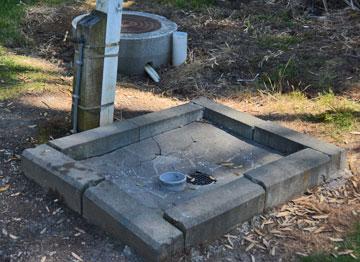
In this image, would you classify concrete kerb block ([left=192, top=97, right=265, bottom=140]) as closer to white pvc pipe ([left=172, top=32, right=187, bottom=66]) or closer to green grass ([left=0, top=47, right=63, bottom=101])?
green grass ([left=0, top=47, right=63, bottom=101])

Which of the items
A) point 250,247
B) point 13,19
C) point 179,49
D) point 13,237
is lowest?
point 13,237

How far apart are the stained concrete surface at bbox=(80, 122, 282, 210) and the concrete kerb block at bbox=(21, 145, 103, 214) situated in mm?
240

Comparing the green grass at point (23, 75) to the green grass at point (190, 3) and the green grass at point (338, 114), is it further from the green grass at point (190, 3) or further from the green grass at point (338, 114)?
the green grass at point (190, 3)

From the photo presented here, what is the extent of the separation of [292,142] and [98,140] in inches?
59.6

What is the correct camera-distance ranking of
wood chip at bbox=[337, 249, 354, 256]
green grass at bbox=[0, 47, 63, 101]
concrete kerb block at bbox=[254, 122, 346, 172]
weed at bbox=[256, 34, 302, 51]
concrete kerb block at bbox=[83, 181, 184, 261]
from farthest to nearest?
1. weed at bbox=[256, 34, 302, 51]
2. green grass at bbox=[0, 47, 63, 101]
3. concrete kerb block at bbox=[254, 122, 346, 172]
4. wood chip at bbox=[337, 249, 354, 256]
5. concrete kerb block at bbox=[83, 181, 184, 261]

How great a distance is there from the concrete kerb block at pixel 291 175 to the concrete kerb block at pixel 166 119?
1.11 m

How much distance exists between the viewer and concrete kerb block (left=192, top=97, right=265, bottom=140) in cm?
521

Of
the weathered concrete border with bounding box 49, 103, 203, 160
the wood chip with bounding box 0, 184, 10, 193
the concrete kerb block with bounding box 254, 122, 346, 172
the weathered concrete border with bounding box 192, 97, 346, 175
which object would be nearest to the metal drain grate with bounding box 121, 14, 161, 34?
the weathered concrete border with bounding box 192, 97, 346, 175

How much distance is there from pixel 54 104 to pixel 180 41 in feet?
7.47

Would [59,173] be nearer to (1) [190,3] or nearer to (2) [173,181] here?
(2) [173,181]

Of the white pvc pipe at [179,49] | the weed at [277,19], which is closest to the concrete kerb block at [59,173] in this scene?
the white pvc pipe at [179,49]

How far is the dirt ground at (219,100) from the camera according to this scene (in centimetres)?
389

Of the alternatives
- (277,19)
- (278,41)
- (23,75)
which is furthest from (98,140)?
(277,19)

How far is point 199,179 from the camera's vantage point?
459 centimetres
